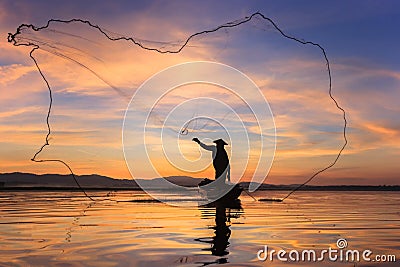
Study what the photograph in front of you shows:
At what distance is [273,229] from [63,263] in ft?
34.4

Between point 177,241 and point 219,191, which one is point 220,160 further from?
point 177,241

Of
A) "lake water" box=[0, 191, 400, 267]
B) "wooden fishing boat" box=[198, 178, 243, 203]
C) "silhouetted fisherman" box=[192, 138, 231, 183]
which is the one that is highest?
"silhouetted fisherman" box=[192, 138, 231, 183]

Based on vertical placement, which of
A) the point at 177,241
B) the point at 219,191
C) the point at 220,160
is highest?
the point at 220,160

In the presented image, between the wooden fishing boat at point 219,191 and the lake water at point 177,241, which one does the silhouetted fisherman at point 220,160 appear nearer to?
the wooden fishing boat at point 219,191

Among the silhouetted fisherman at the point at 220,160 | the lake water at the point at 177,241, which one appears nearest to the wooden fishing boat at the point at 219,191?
the silhouetted fisherman at the point at 220,160

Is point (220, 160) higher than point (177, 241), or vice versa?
point (220, 160)

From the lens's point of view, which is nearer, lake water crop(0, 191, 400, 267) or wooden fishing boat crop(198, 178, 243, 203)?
lake water crop(0, 191, 400, 267)

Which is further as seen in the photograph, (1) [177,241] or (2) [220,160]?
(2) [220,160]

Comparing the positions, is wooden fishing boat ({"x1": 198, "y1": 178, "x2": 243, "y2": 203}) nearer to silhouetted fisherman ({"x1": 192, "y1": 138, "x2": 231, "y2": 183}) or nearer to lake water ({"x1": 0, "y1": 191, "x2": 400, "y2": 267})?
silhouetted fisherman ({"x1": 192, "y1": 138, "x2": 231, "y2": 183})

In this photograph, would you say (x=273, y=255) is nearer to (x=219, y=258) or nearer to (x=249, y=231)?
(x=219, y=258)

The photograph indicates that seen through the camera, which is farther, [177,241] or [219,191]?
[219,191]

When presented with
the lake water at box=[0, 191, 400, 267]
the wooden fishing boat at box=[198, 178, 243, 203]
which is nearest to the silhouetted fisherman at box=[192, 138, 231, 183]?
the wooden fishing boat at box=[198, 178, 243, 203]

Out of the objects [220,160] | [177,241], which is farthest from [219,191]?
[177,241]

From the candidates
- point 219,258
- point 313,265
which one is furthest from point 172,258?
point 313,265
